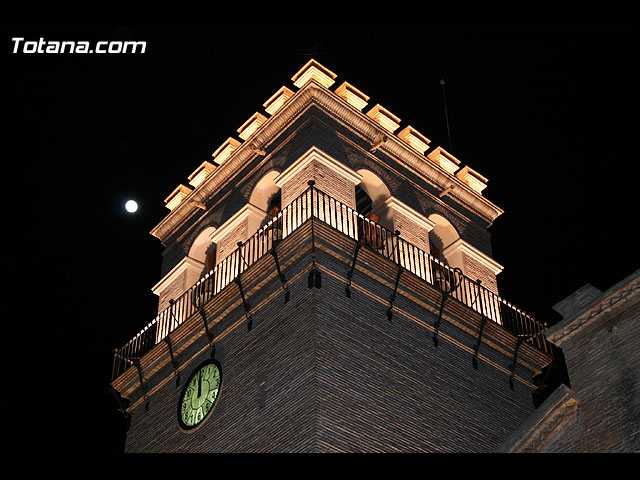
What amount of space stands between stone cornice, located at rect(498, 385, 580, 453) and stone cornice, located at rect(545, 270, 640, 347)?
1.05 metres

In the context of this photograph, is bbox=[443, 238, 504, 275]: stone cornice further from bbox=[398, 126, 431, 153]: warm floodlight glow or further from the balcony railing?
bbox=[398, 126, 431, 153]: warm floodlight glow

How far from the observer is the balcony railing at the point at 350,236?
2478 centimetres

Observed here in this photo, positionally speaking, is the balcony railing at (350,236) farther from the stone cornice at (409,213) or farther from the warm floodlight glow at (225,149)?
the warm floodlight glow at (225,149)

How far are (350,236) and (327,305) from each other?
2353 mm

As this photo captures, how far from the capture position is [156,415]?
25.8 meters

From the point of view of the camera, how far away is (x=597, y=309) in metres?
17.4

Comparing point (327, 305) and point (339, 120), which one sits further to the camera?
point (339, 120)

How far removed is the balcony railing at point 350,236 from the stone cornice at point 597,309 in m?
7.29

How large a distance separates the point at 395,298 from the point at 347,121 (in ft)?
20.4

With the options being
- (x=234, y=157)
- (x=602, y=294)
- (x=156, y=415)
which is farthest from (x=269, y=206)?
(x=602, y=294)

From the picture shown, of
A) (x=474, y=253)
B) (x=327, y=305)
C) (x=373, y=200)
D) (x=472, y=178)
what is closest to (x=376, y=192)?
(x=373, y=200)

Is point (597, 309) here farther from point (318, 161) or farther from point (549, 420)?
point (318, 161)

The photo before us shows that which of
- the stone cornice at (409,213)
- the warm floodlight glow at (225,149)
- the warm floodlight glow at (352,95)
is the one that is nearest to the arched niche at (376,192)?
the stone cornice at (409,213)

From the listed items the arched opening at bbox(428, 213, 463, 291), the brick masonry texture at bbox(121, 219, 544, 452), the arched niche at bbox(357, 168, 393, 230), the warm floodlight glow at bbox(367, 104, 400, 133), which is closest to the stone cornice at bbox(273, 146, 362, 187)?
the arched niche at bbox(357, 168, 393, 230)
